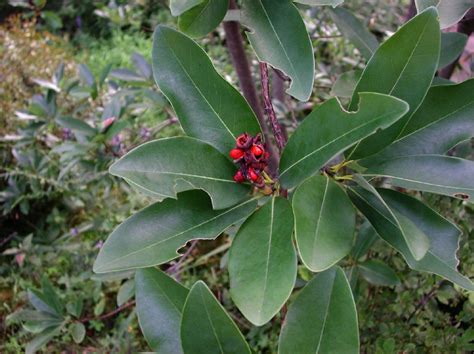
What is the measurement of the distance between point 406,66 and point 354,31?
0.43 metres

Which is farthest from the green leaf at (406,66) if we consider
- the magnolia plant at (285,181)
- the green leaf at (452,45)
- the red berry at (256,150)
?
the green leaf at (452,45)

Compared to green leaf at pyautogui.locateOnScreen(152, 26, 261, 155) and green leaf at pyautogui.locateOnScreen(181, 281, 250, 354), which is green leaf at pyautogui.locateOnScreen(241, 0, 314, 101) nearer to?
green leaf at pyautogui.locateOnScreen(152, 26, 261, 155)

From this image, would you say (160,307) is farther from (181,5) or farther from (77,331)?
(77,331)

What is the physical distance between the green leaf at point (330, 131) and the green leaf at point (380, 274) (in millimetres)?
474

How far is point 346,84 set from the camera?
88 centimetres

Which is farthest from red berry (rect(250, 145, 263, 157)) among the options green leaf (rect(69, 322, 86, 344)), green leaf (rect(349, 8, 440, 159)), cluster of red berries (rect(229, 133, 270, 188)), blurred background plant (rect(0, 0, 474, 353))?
green leaf (rect(69, 322, 86, 344))

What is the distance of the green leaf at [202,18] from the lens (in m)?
0.65

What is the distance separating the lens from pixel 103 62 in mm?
3412

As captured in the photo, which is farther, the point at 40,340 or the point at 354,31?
the point at 40,340

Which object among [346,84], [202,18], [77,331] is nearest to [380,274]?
[346,84]

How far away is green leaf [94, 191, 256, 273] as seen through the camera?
0.56m

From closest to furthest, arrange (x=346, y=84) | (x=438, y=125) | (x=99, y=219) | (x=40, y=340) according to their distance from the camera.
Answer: (x=438, y=125) → (x=346, y=84) → (x=40, y=340) → (x=99, y=219)

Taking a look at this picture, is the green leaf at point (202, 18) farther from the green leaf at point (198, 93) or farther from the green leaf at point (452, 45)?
the green leaf at point (452, 45)

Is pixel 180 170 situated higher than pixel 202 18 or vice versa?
pixel 202 18
